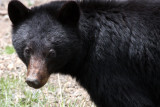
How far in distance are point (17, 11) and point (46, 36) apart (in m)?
0.70

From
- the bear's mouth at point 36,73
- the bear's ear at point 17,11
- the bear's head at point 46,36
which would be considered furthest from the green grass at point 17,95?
the bear's ear at point 17,11

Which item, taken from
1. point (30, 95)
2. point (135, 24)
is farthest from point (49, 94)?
point (135, 24)

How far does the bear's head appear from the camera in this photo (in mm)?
5078

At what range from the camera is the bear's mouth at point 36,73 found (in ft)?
16.0

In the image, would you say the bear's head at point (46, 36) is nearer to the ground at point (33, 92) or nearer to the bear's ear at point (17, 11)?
the bear's ear at point (17, 11)

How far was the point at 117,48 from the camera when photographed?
514cm

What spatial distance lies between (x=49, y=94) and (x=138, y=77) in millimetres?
2415

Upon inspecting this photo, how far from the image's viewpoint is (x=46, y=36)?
5.13 meters

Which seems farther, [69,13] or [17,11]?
[17,11]

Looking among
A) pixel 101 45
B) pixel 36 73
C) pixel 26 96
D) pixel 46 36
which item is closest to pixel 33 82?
pixel 36 73

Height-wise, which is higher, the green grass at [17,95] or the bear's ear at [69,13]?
the bear's ear at [69,13]

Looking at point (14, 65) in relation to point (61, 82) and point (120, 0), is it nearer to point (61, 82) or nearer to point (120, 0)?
point (61, 82)

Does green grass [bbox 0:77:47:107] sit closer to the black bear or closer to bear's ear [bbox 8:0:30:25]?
the black bear

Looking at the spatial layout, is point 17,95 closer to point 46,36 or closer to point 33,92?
point 33,92
